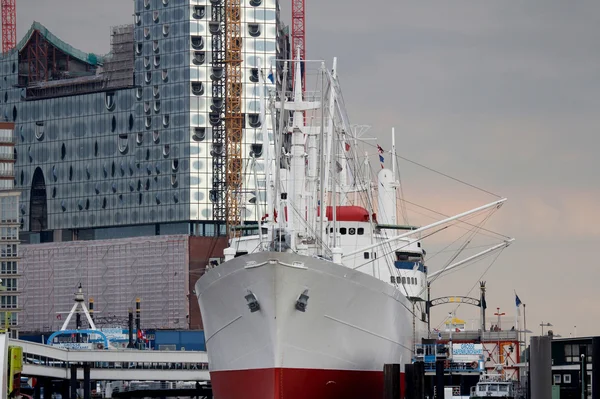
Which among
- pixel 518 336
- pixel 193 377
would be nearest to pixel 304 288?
pixel 193 377

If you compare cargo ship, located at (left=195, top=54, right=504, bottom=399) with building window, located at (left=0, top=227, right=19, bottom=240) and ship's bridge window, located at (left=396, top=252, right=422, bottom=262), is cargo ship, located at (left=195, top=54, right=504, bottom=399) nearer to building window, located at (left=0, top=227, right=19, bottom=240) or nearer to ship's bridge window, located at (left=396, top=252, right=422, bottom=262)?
ship's bridge window, located at (left=396, top=252, right=422, bottom=262)

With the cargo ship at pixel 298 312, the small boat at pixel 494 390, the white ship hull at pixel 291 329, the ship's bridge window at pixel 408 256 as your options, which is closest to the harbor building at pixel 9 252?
the ship's bridge window at pixel 408 256

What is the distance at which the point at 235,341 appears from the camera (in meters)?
84.6

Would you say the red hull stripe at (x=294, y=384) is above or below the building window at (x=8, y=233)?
below

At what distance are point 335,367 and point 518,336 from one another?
294 feet

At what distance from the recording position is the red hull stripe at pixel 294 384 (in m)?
81.3

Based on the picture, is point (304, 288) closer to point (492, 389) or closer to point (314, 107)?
point (314, 107)

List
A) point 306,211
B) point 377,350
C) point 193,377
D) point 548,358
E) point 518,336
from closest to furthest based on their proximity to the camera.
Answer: point 548,358, point 377,350, point 306,211, point 193,377, point 518,336

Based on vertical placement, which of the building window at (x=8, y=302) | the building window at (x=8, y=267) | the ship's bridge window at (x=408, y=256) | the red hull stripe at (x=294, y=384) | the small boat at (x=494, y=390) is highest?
the building window at (x=8, y=267)

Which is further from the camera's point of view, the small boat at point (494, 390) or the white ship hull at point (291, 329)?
the small boat at point (494, 390)

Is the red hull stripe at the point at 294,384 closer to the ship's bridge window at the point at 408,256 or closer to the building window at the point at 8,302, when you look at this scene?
the ship's bridge window at the point at 408,256

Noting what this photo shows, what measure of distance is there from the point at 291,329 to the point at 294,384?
3.08 meters

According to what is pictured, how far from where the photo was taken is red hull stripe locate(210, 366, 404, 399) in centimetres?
8131

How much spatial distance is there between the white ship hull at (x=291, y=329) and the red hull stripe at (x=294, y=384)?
0.18 feet
